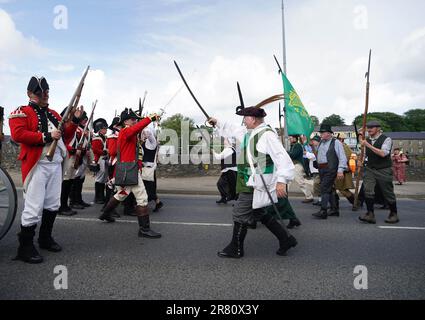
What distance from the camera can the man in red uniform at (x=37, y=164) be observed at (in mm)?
3803

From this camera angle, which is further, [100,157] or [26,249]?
[100,157]

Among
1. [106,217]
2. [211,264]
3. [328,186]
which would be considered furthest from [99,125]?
[211,264]

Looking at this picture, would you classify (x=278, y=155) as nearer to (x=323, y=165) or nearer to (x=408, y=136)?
(x=323, y=165)

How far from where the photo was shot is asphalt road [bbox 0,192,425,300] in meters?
3.04

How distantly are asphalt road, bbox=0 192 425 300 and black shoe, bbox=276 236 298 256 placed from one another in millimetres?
123

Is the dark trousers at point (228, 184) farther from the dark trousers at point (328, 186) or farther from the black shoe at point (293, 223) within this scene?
the black shoe at point (293, 223)

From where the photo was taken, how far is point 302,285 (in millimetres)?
3223

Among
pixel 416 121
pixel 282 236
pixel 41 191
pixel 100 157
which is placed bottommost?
pixel 282 236

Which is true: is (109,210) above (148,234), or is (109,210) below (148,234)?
above

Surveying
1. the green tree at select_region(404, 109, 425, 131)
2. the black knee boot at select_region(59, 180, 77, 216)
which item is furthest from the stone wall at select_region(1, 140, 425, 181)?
the green tree at select_region(404, 109, 425, 131)

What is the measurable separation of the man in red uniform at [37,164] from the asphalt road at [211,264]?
0.25m

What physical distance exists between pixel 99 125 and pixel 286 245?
5.59 metres

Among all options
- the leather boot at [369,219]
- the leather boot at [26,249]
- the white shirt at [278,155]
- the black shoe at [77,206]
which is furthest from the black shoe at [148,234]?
the leather boot at [369,219]

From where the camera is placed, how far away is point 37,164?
397 cm
